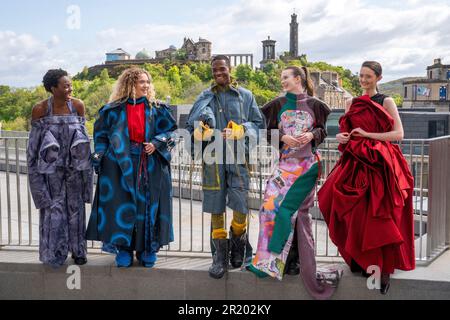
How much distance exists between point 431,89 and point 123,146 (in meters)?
88.7

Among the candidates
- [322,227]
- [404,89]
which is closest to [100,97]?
[404,89]

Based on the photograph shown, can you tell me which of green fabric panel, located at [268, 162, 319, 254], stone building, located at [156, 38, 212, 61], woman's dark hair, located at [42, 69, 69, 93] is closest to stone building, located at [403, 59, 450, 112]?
stone building, located at [156, 38, 212, 61]

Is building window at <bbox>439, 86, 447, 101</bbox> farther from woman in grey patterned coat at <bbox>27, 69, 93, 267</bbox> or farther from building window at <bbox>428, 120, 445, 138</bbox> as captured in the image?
woman in grey patterned coat at <bbox>27, 69, 93, 267</bbox>

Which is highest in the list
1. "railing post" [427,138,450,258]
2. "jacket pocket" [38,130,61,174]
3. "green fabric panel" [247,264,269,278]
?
"jacket pocket" [38,130,61,174]

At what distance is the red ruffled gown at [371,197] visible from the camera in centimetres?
329

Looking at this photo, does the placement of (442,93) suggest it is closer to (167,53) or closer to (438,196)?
(167,53)

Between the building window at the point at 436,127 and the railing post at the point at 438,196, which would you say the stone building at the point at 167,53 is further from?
the railing post at the point at 438,196

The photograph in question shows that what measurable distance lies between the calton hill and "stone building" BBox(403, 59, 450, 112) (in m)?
15.1

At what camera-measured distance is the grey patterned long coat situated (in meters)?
3.69

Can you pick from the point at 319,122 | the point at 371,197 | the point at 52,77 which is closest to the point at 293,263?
the point at 371,197

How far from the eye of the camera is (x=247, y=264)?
3736 millimetres

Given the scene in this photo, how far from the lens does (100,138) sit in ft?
12.1
